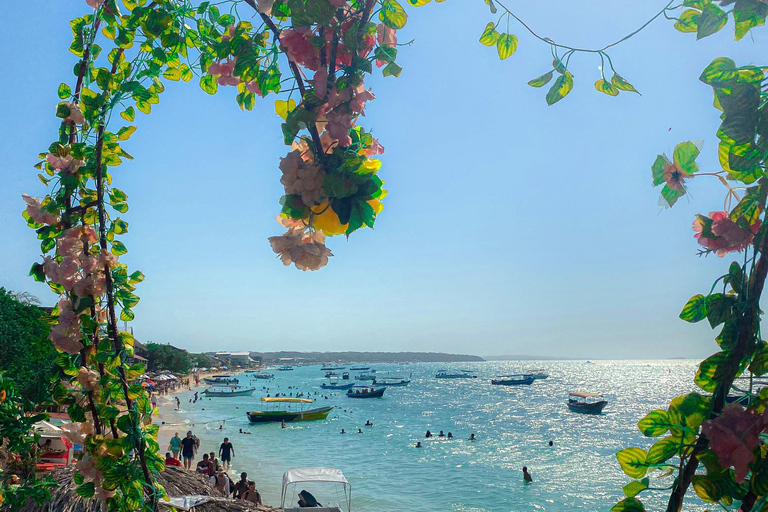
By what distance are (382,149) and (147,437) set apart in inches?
45.3

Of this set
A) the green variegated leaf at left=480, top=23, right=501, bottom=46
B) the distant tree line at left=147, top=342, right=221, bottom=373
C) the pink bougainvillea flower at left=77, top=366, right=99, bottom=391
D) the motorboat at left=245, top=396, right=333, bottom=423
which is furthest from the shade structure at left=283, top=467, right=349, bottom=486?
the distant tree line at left=147, top=342, right=221, bottom=373

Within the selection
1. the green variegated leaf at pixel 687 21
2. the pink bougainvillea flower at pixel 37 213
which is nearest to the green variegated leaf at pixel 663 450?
the green variegated leaf at pixel 687 21

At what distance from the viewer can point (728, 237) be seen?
0.94 meters

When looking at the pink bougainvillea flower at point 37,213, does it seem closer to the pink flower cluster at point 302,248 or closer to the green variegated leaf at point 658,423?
the pink flower cluster at point 302,248

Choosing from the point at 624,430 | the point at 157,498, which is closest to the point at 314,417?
the point at 624,430

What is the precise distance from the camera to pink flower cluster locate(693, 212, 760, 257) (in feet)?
3.07

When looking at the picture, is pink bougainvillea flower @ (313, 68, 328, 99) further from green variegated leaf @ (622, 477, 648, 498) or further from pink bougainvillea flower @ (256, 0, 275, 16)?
green variegated leaf @ (622, 477, 648, 498)

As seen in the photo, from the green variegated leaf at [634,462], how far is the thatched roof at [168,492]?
609 cm

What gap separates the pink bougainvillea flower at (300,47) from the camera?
1.04 meters

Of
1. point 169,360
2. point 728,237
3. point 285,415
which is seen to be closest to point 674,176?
point 728,237

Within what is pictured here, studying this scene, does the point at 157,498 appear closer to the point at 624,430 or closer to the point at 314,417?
the point at 314,417

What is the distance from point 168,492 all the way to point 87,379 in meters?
6.50

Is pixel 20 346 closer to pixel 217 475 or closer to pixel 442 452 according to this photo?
pixel 217 475

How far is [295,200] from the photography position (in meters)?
1.01
